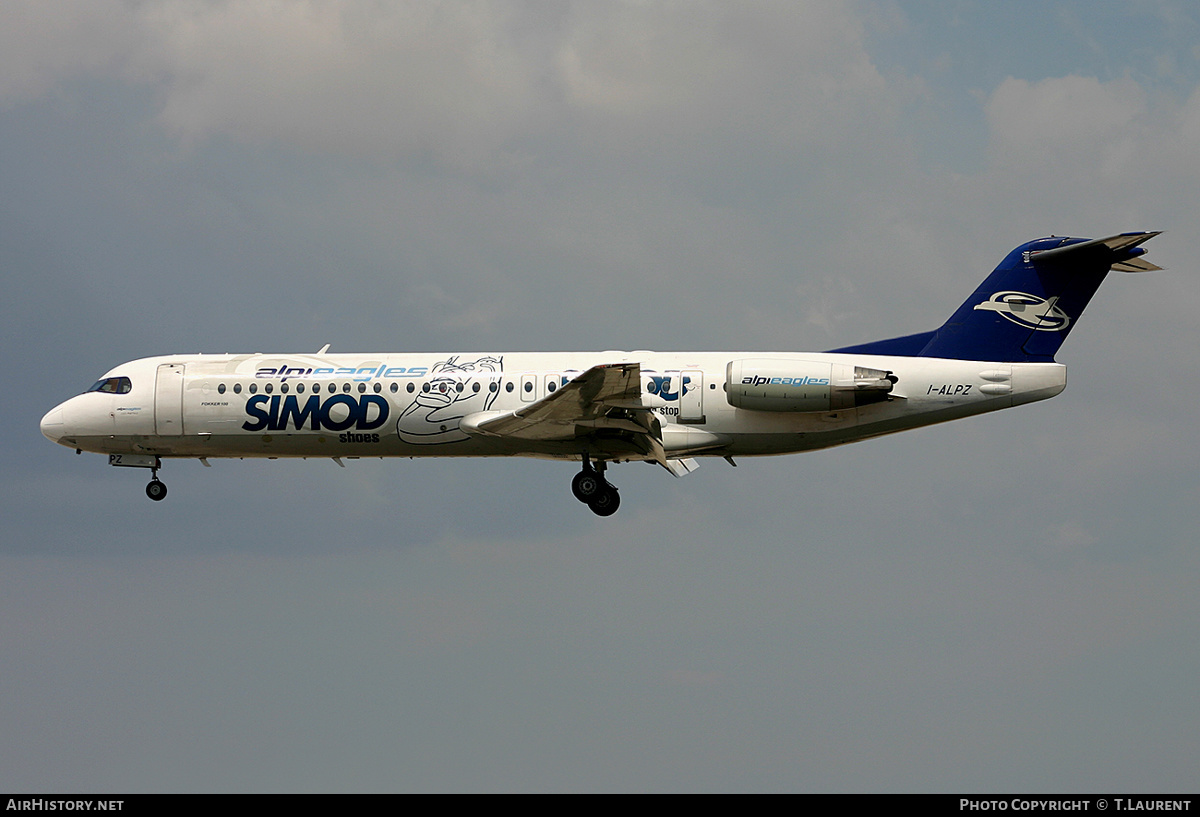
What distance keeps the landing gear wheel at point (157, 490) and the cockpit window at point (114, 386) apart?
2250 millimetres

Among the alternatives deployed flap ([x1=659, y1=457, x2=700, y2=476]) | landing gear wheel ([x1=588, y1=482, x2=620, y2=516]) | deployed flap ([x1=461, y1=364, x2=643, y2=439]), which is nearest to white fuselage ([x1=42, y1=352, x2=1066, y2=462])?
deployed flap ([x1=461, y1=364, x2=643, y2=439])

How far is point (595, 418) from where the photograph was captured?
27141mm

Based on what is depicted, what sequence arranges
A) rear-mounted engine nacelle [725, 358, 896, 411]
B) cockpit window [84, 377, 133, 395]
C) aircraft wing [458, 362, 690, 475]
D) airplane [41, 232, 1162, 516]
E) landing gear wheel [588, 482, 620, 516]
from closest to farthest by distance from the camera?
aircraft wing [458, 362, 690, 475]
rear-mounted engine nacelle [725, 358, 896, 411]
airplane [41, 232, 1162, 516]
landing gear wheel [588, 482, 620, 516]
cockpit window [84, 377, 133, 395]

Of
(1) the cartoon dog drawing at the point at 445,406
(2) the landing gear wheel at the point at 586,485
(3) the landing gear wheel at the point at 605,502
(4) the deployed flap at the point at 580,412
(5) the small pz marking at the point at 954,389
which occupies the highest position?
(1) the cartoon dog drawing at the point at 445,406

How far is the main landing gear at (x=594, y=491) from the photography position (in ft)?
93.9

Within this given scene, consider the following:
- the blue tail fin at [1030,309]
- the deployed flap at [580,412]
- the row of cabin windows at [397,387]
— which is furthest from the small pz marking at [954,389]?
the row of cabin windows at [397,387]

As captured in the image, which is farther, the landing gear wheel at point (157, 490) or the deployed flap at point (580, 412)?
the landing gear wheel at point (157, 490)

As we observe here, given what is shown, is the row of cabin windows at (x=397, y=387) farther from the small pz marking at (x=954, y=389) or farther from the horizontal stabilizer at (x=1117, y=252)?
the horizontal stabilizer at (x=1117, y=252)

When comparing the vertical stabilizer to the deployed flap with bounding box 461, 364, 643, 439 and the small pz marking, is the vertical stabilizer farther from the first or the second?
the deployed flap with bounding box 461, 364, 643, 439

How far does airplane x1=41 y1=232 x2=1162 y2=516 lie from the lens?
2722 centimetres

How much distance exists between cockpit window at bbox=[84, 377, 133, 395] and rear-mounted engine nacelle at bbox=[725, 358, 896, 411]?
1422 cm

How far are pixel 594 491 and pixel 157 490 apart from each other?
1056 centimetres

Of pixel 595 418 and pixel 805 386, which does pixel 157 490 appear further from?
pixel 805 386
